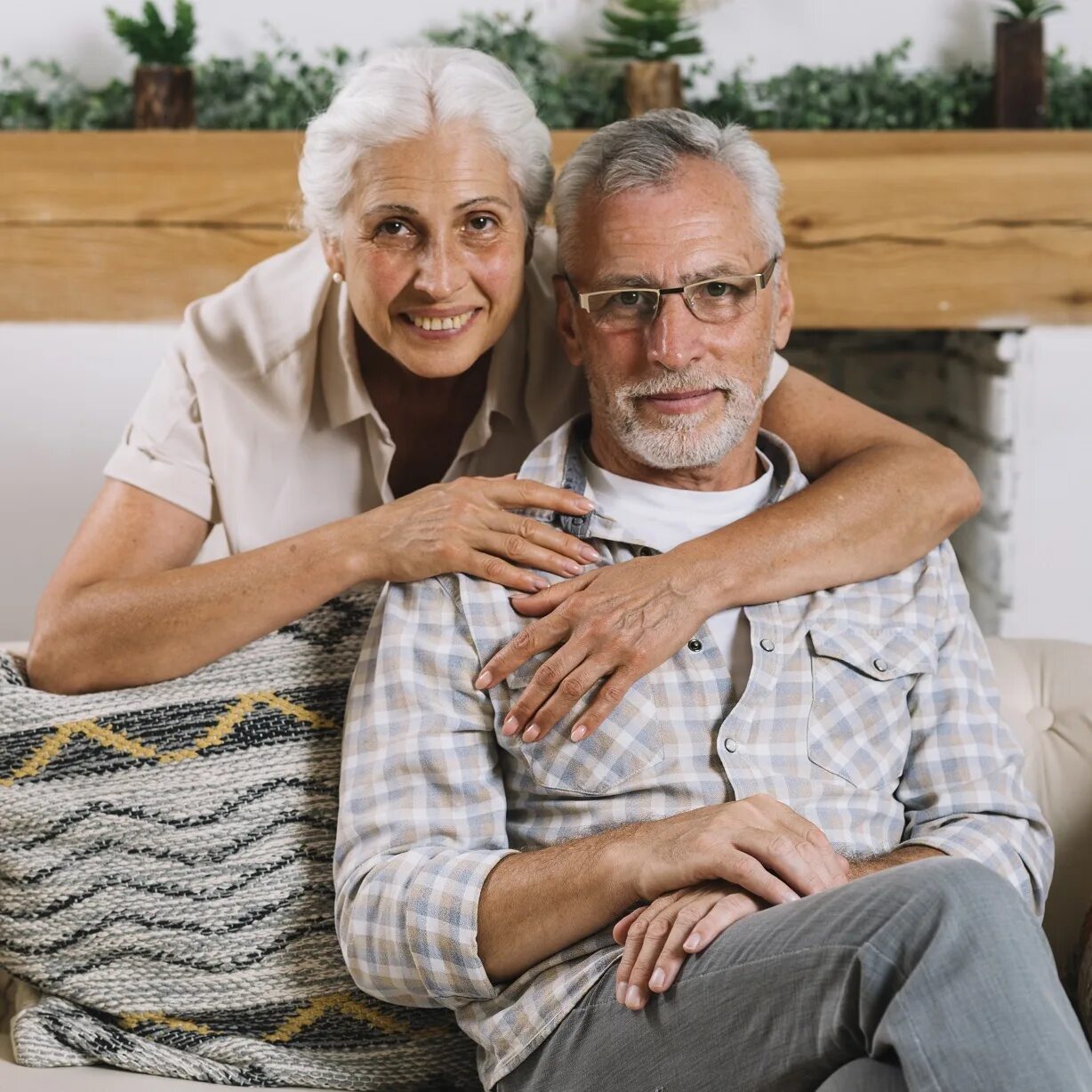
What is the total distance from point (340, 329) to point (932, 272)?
5.22ft

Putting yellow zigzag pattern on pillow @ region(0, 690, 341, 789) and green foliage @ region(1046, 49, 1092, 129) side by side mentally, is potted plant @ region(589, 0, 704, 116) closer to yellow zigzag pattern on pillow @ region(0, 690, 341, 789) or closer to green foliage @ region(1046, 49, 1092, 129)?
green foliage @ region(1046, 49, 1092, 129)

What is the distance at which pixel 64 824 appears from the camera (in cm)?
160

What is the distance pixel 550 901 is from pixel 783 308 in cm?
82

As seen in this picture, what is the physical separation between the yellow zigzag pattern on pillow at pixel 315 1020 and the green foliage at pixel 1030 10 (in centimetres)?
271

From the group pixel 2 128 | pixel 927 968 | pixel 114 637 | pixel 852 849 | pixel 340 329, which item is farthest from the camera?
pixel 2 128

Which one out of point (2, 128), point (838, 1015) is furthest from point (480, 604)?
point (2, 128)

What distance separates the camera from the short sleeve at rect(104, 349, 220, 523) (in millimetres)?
1872

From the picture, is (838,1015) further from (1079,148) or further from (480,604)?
(1079,148)

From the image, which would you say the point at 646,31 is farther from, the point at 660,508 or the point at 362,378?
the point at 660,508

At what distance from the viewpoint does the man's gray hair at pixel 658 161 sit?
5.44 ft

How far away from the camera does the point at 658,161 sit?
1656mm

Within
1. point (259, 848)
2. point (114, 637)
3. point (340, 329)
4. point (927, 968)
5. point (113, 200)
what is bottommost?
point (259, 848)

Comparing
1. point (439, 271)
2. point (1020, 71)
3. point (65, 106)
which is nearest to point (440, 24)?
point (65, 106)

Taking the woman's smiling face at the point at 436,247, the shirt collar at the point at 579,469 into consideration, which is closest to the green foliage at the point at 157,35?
the woman's smiling face at the point at 436,247
